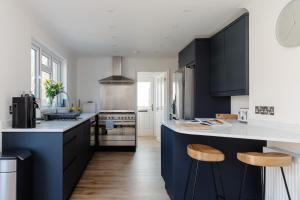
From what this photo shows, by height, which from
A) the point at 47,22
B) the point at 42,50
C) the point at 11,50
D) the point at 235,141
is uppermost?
the point at 47,22

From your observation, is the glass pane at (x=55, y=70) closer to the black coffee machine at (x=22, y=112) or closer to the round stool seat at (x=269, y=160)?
the black coffee machine at (x=22, y=112)

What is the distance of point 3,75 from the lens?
245 centimetres

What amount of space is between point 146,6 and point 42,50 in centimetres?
209

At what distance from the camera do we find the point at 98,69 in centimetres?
622

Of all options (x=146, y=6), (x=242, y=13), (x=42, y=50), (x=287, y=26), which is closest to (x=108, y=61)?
(x=42, y=50)

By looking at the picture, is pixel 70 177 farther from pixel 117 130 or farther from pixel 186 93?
pixel 117 130

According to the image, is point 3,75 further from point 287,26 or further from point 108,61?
point 108,61

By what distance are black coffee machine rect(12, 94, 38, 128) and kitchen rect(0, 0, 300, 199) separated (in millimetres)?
111

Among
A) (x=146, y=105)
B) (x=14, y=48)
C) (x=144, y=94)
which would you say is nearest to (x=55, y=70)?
(x=14, y=48)

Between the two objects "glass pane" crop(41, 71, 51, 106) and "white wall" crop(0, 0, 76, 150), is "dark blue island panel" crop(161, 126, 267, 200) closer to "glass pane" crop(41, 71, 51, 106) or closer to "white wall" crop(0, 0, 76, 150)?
"white wall" crop(0, 0, 76, 150)

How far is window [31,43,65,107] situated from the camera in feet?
11.9

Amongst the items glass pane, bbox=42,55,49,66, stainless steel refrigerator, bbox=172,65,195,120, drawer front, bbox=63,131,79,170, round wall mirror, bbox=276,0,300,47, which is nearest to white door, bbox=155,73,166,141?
stainless steel refrigerator, bbox=172,65,195,120

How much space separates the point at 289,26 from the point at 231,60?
3.98 ft

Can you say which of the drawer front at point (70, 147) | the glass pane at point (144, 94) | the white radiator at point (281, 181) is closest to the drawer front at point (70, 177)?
the drawer front at point (70, 147)
